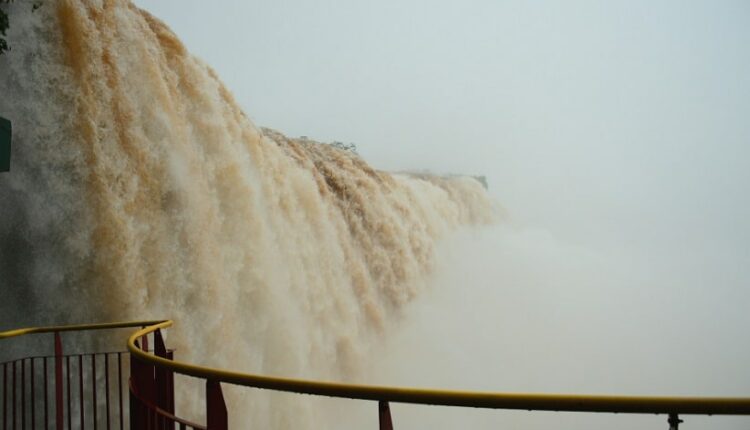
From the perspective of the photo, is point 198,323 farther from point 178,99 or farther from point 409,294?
point 409,294

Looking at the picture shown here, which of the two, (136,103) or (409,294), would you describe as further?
(409,294)

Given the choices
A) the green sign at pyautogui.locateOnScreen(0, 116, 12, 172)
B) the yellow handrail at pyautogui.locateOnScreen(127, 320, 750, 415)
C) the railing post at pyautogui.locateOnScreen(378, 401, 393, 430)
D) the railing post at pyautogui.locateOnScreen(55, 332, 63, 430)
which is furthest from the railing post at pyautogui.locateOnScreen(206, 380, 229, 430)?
the green sign at pyautogui.locateOnScreen(0, 116, 12, 172)

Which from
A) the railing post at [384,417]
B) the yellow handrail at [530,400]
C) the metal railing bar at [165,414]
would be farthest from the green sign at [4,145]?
the railing post at [384,417]

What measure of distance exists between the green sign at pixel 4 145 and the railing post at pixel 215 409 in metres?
5.09

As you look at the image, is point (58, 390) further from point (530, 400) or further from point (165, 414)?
point (530, 400)

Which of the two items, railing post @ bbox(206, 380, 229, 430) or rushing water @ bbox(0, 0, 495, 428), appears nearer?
railing post @ bbox(206, 380, 229, 430)

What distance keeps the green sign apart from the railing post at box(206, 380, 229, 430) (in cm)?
509

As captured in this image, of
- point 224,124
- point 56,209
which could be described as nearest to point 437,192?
point 224,124

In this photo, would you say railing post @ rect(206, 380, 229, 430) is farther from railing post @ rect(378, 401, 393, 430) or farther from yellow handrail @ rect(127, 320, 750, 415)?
railing post @ rect(378, 401, 393, 430)

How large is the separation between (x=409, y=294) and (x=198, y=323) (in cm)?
688

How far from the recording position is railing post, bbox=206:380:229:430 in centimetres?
186

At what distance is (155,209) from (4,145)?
167 centimetres

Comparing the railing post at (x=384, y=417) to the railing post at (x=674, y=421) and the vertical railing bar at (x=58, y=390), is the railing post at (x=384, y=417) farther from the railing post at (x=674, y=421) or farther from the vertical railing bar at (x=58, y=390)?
the vertical railing bar at (x=58, y=390)

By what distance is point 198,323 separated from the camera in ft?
23.0
